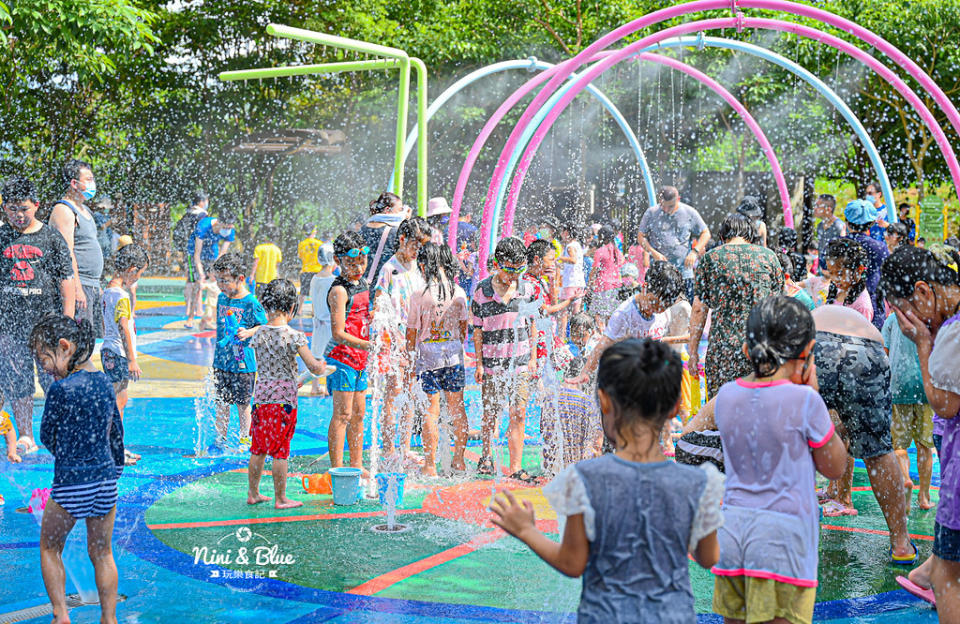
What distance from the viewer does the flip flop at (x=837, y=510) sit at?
6.09 m

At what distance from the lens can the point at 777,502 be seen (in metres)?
3.27

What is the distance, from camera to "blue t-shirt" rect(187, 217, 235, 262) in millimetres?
16203

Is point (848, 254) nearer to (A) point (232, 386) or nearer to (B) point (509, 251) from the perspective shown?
(B) point (509, 251)

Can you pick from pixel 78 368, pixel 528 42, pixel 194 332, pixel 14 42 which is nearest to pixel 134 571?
pixel 78 368

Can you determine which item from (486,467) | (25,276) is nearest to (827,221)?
(486,467)

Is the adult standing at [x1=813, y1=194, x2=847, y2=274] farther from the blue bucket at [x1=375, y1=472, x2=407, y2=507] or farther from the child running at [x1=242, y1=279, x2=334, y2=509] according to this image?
the child running at [x1=242, y1=279, x2=334, y2=509]

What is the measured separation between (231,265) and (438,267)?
1716mm

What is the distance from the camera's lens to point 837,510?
20.0ft

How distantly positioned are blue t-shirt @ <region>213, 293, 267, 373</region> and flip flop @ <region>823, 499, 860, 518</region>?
4.12 metres

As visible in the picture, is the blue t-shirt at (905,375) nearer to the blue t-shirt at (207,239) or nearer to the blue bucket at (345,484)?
the blue bucket at (345,484)

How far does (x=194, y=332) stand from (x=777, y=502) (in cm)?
1315

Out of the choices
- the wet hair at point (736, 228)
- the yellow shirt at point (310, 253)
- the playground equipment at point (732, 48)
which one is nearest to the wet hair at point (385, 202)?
the wet hair at point (736, 228)

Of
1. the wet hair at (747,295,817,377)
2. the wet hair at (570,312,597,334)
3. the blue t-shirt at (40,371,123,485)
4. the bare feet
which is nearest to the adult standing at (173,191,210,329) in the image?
the wet hair at (570,312,597,334)

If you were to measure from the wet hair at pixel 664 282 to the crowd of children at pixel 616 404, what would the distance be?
14mm
